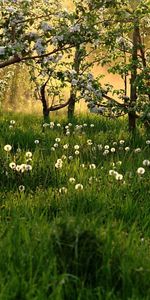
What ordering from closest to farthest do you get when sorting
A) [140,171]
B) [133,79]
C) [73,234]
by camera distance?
[73,234] → [140,171] → [133,79]

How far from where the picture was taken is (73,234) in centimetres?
367

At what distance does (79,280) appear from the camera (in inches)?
136

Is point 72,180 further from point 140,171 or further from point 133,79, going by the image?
point 133,79

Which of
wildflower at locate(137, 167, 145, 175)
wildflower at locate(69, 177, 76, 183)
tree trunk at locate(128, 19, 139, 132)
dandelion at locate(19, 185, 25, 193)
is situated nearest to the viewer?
dandelion at locate(19, 185, 25, 193)

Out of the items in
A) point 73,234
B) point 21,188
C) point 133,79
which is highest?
point 133,79

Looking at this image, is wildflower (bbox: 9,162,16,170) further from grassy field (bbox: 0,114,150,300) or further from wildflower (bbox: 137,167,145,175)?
wildflower (bbox: 137,167,145,175)

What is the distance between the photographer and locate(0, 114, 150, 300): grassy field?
136 inches

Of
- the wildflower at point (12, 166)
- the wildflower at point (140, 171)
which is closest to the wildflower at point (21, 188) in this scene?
the wildflower at point (12, 166)

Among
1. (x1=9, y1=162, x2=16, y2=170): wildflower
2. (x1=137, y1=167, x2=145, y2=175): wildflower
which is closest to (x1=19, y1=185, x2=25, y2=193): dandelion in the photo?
(x1=9, y1=162, x2=16, y2=170): wildflower

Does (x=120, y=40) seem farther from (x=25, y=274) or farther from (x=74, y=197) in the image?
(x=25, y=274)

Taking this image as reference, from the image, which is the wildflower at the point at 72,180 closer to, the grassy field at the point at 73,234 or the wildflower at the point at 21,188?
the grassy field at the point at 73,234

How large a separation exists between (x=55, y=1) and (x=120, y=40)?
7.37 feet

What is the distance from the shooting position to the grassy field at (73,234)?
346 centimetres

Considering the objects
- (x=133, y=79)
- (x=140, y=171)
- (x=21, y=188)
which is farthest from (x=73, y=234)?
(x=133, y=79)
